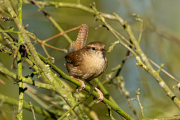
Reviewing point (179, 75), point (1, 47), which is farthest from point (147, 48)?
point (1, 47)

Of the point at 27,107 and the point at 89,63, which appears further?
the point at 89,63

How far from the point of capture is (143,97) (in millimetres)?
3982

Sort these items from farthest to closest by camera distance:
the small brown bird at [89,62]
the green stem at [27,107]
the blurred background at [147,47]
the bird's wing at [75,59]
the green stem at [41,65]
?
the blurred background at [147,47] < the bird's wing at [75,59] < the small brown bird at [89,62] < the green stem at [27,107] < the green stem at [41,65]

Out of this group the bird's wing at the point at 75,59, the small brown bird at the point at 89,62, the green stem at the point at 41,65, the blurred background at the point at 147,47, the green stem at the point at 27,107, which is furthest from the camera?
the blurred background at the point at 147,47

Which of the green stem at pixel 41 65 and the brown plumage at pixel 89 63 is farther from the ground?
the brown plumage at pixel 89 63

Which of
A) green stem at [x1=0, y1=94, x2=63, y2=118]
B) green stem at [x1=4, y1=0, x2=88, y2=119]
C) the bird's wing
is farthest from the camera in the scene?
the bird's wing

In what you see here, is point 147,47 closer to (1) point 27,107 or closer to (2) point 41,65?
(1) point 27,107

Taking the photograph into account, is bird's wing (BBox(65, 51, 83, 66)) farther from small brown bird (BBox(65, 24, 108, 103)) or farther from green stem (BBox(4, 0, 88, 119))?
green stem (BBox(4, 0, 88, 119))

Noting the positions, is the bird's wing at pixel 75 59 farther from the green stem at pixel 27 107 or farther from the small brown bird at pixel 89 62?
the green stem at pixel 27 107

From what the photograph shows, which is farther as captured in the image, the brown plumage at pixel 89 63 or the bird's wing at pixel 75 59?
the bird's wing at pixel 75 59

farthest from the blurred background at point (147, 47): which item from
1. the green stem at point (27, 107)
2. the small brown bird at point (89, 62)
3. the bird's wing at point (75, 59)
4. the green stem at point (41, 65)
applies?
the green stem at point (41, 65)

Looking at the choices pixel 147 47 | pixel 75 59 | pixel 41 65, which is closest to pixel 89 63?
pixel 75 59

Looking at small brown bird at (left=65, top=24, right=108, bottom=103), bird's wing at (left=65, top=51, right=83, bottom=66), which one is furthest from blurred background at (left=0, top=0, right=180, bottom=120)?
bird's wing at (left=65, top=51, right=83, bottom=66)

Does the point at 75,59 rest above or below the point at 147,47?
below
